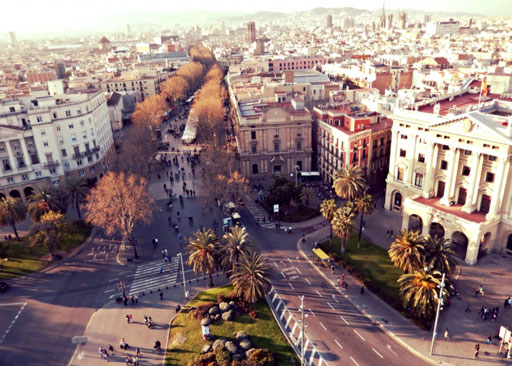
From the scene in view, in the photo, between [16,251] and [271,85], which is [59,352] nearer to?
[16,251]

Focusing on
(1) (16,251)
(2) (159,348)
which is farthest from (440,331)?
(1) (16,251)

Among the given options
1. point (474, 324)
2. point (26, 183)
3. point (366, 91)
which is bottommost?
point (474, 324)

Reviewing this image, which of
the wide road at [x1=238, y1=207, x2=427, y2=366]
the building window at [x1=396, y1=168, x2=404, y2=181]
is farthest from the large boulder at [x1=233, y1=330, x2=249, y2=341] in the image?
the building window at [x1=396, y1=168, x2=404, y2=181]

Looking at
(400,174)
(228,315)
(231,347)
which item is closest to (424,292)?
(231,347)

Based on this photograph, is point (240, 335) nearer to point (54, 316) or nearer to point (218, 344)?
point (218, 344)

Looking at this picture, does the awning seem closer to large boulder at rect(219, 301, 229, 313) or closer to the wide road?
the wide road
